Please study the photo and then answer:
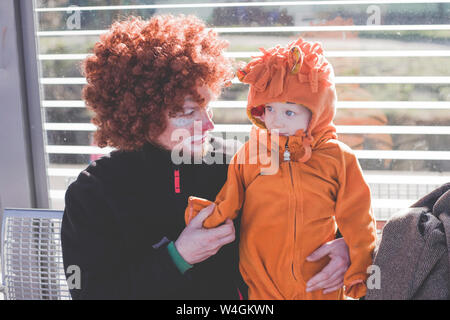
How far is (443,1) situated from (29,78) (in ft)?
8.49

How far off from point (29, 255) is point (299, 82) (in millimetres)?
1789

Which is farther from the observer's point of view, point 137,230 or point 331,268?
point 137,230

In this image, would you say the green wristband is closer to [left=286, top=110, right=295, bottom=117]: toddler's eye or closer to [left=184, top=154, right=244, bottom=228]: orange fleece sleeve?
[left=184, top=154, right=244, bottom=228]: orange fleece sleeve

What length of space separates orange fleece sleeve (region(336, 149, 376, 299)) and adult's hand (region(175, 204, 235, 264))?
1.48 ft

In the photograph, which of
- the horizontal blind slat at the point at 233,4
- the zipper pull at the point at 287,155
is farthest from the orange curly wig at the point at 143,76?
the horizontal blind slat at the point at 233,4

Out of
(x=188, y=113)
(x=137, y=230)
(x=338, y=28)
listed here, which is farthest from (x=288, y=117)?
(x=338, y=28)

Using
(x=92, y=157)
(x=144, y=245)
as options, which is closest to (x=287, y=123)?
(x=144, y=245)

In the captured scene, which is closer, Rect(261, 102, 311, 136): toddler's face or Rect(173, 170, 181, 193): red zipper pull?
Rect(261, 102, 311, 136): toddler's face

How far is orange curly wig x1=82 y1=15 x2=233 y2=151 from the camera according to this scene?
167cm

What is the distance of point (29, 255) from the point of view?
234 cm

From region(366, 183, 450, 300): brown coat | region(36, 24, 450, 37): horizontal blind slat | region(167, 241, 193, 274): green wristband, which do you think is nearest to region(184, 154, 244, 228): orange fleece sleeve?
region(167, 241, 193, 274): green wristband

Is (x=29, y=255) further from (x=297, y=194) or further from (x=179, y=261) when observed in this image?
(x=297, y=194)

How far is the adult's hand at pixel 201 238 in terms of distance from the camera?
163 centimetres

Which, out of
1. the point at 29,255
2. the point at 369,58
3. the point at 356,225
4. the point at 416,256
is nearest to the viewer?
the point at 416,256
